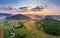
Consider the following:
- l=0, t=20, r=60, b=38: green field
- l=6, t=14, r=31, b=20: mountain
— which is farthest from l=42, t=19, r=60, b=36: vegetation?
l=6, t=14, r=31, b=20: mountain

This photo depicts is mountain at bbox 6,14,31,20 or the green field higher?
mountain at bbox 6,14,31,20

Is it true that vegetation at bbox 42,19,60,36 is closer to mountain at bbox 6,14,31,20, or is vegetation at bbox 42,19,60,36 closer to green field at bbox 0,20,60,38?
green field at bbox 0,20,60,38

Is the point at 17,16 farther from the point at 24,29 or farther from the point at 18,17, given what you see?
the point at 24,29

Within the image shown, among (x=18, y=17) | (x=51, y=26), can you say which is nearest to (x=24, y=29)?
(x=18, y=17)

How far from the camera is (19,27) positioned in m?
1.47

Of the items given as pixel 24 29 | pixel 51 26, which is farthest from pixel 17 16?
pixel 51 26

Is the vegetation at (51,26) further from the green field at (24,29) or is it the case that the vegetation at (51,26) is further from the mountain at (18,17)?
the mountain at (18,17)

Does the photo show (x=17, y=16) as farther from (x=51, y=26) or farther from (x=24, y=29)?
(x=51, y=26)

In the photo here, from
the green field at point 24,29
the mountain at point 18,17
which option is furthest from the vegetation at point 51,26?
the mountain at point 18,17

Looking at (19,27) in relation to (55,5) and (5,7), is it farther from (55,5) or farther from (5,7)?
(55,5)

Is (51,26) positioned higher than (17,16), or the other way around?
(17,16)

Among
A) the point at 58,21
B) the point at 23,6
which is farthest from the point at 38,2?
the point at 58,21

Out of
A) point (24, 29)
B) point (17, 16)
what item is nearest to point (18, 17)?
point (17, 16)

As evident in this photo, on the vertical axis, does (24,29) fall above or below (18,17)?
below
